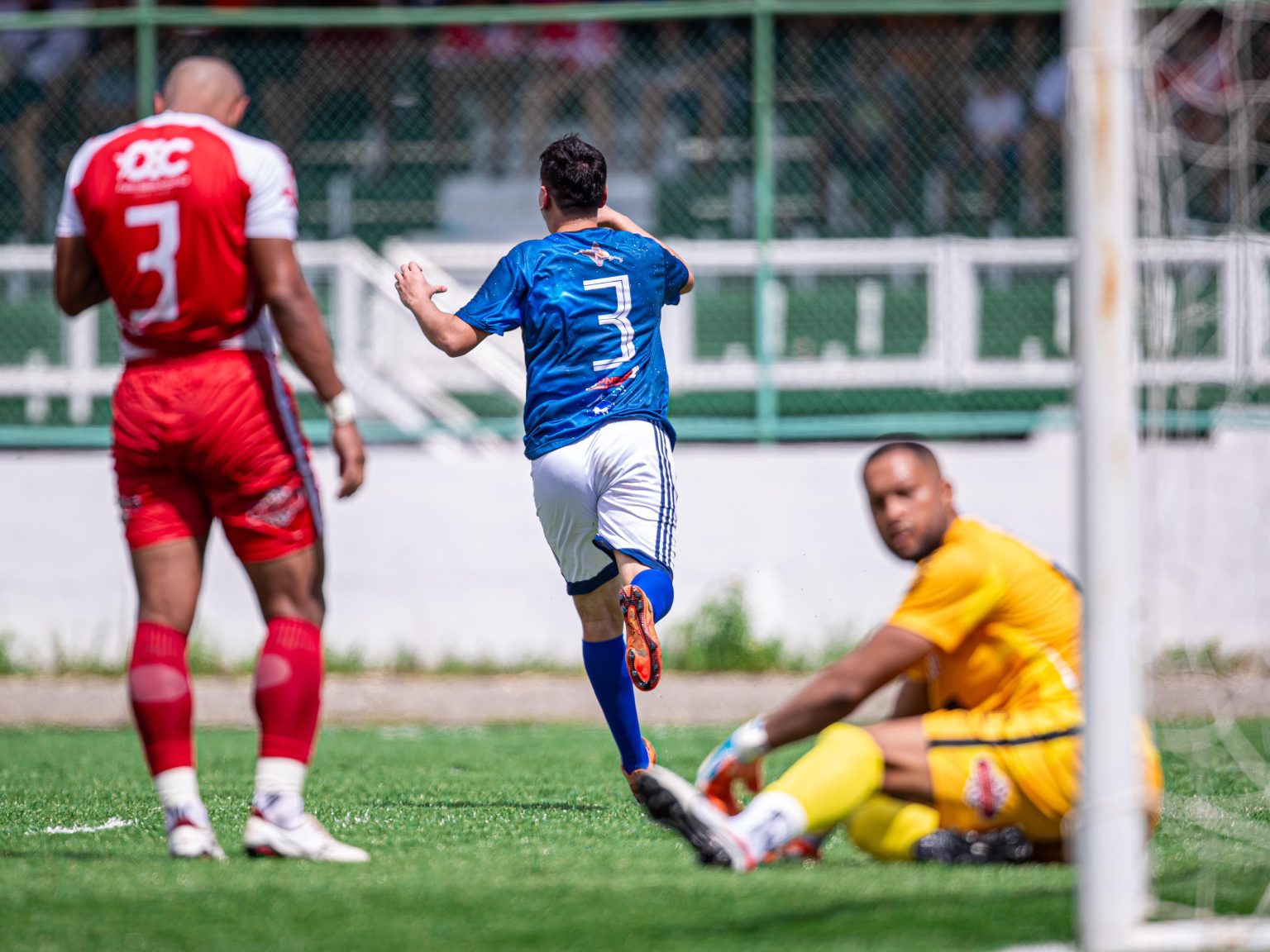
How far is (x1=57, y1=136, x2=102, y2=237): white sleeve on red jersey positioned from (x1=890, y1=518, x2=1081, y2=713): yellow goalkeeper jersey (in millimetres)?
2439

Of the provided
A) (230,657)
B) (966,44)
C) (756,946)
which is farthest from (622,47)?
(756,946)

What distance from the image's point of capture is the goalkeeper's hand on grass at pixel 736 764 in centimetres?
405

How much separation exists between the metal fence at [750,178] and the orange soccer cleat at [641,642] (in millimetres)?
5531

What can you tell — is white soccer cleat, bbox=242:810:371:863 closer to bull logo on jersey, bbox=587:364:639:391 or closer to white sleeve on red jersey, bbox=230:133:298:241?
white sleeve on red jersey, bbox=230:133:298:241

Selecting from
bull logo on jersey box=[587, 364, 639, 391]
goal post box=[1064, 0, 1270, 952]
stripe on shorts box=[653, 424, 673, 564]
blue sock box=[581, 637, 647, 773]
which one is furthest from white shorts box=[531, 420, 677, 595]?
goal post box=[1064, 0, 1270, 952]

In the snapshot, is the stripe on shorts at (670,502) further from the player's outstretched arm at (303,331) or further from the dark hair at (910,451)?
the dark hair at (910,451)

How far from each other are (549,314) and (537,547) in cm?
485

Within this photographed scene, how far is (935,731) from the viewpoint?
13.7 feet

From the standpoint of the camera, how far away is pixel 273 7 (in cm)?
1504

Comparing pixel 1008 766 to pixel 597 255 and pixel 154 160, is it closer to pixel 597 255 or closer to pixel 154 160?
pixel 597 255

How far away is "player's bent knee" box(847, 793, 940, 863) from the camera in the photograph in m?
4.25

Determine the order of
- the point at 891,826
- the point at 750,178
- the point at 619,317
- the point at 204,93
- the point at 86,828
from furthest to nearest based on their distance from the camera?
1. the point at 750,178
2. the point at 619,317
3. the point at 86,828
4. the point at 204,93
5. the point at 891,826

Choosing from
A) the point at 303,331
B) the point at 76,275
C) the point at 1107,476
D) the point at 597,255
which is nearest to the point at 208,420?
the point at 303,331

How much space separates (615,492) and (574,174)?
1.07 m
